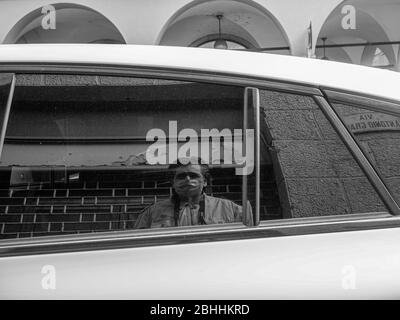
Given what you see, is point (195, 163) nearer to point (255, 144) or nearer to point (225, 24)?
point (255, 144)

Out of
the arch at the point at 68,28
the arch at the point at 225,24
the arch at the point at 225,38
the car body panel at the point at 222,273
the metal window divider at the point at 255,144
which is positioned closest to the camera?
the car body panel at the point at 222,273

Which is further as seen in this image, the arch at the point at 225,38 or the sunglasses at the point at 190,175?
the arch at the point at 225,38

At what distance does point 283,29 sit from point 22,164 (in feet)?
28.2

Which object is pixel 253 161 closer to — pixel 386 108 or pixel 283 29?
pixel 386 108

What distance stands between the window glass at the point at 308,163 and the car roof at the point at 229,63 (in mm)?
83

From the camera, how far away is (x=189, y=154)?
149 centimetres

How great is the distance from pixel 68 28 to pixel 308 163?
33.9 ft

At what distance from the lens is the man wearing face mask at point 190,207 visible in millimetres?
1439

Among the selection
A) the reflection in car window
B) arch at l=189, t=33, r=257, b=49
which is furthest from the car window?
arch at l=189, t=33, r=257, b=49

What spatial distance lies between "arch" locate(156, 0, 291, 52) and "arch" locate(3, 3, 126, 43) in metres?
1.32

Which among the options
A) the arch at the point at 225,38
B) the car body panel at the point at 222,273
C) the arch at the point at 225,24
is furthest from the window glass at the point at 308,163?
the arch at the point at 225,38

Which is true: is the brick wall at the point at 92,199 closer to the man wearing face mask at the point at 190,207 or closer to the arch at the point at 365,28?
the man wearing face mask at the point at 190,207

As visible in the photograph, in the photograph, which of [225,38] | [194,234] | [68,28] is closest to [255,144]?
[194,234]
